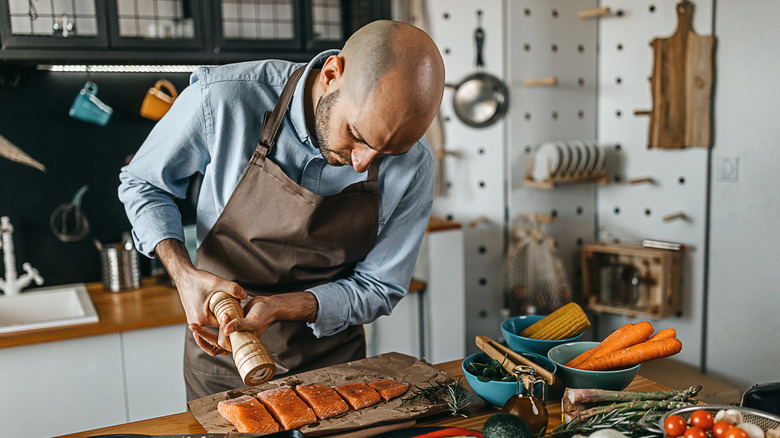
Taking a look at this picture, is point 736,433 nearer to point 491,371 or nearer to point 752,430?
point 752,430

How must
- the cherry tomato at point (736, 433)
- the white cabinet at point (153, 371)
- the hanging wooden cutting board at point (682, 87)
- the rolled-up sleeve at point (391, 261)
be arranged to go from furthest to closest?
the hanging wooden cutting board at point (682, 87)
the white cabinet at point (153, 371)
the rolled-up sleeve at point (391, 261)
the cherry tomato at point (736, 433)

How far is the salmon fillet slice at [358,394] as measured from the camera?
4.01 feet

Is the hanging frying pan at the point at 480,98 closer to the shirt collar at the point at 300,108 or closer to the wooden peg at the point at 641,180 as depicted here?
the wooden peg at the point at 641,180

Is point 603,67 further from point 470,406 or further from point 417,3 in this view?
point 470,406

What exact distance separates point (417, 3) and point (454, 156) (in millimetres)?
736

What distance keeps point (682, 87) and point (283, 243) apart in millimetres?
2121

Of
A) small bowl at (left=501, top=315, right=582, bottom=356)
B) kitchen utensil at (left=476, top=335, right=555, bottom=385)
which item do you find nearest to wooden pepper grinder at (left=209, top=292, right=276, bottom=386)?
kitchen utensil at (left=476, top=335, right=555, bottom=385)

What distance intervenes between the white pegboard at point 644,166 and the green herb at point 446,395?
78.4 inches

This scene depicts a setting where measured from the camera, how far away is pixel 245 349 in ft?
3.59

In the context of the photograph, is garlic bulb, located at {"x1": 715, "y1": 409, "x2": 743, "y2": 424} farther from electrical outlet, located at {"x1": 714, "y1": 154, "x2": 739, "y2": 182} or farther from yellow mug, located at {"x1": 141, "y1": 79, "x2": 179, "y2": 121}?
yellow mug, located at {"x1": 141, "y1": 79, "x2": 179, "y2": 121}

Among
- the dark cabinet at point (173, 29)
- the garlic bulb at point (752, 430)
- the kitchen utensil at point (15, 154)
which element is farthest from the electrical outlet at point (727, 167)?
the kitchen utensil at point (15, 154)

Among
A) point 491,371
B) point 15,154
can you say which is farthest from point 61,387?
point 491,371

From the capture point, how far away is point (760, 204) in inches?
102

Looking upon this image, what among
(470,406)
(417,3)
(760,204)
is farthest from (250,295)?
(760,204)
